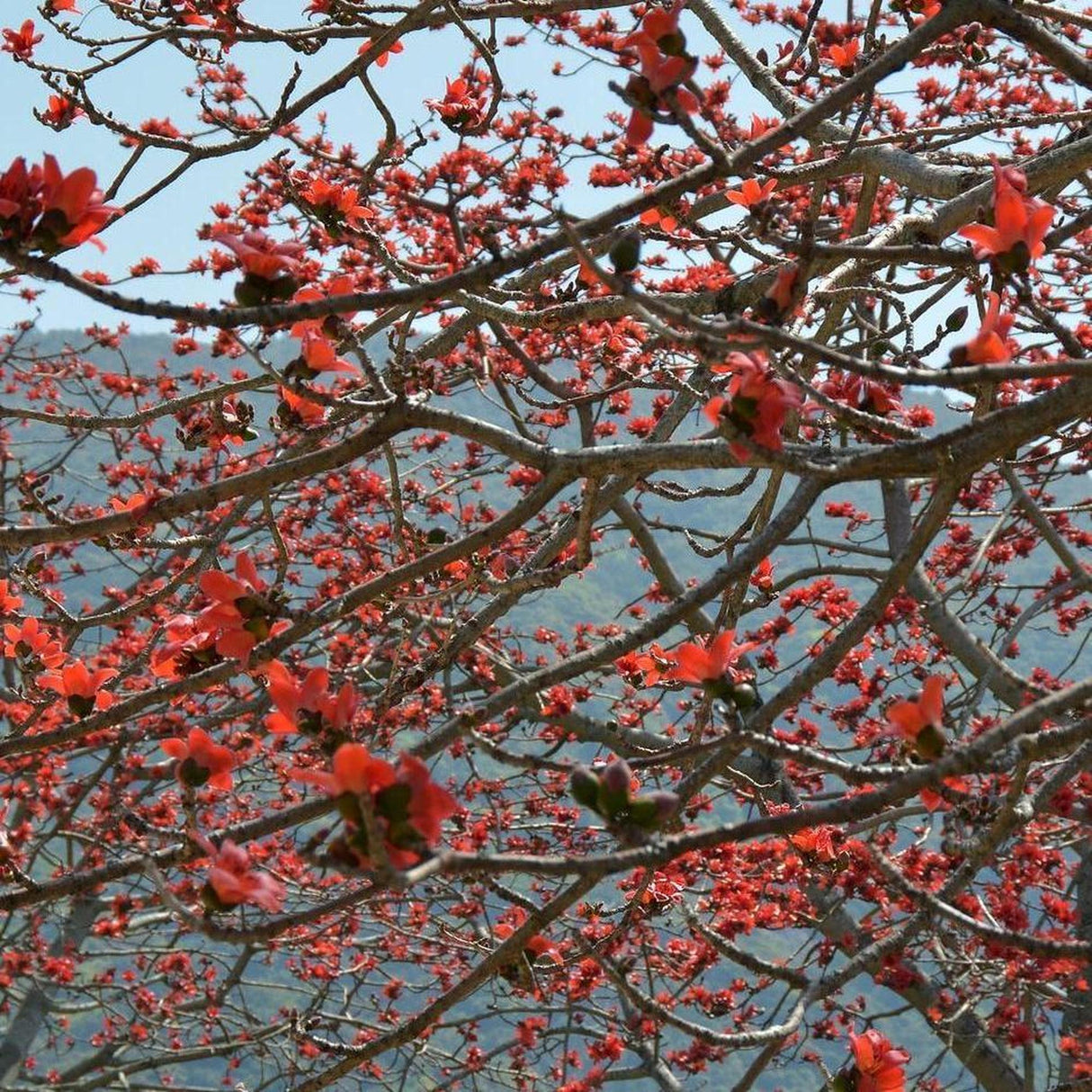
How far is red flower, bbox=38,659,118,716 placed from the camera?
195cm

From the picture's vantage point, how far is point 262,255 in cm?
141

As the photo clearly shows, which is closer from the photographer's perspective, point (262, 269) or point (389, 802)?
point (389, 802)

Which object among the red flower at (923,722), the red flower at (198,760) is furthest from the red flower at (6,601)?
the red flower at (923,722)

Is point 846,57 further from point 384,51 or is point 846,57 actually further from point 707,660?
point 707,660

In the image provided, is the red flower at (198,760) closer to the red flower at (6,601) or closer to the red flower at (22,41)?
the red flower at (6,601)

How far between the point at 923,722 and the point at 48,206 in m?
1.11

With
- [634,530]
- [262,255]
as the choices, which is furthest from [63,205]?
[634,530]

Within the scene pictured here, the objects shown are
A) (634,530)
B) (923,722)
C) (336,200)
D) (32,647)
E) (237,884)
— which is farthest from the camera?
(634,530)

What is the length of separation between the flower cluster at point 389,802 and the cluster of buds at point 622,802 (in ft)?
0.68

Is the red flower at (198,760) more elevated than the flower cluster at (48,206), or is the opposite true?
the flower cluster at (48,206)

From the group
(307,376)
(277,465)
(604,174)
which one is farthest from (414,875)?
(604,174)

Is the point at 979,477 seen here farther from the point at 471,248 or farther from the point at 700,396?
the point at 700,396

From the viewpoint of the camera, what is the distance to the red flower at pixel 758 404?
1.34 m

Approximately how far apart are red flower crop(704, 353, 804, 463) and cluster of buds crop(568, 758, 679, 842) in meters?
0.41
